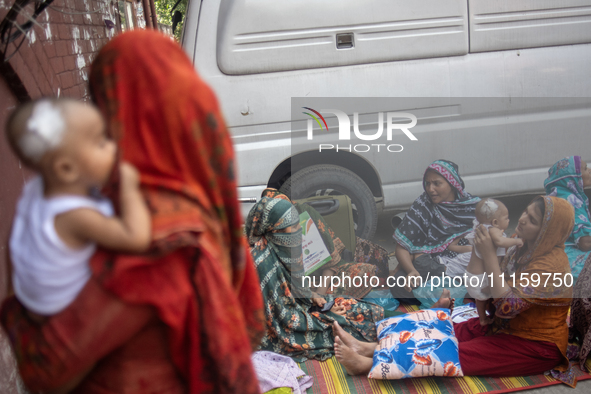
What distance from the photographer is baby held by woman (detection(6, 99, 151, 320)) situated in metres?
0.81

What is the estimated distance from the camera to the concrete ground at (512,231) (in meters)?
2.40

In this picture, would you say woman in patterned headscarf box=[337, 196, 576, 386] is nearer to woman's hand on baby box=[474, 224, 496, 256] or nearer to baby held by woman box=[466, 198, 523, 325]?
Answer: baby held by woman box=[466, 198, 523, 325]

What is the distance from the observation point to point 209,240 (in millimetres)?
962

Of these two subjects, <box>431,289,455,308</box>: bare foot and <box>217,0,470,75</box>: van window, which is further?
<box>217,0,470,75</box>: van window

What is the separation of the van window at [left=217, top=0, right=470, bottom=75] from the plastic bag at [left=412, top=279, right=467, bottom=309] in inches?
65.1

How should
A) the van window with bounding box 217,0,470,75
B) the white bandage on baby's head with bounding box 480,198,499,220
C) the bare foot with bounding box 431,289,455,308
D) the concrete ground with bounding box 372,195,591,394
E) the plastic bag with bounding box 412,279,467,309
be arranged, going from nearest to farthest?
the concrete ground with bounding box 372,195,591,394 → the bare foot with bounding box 431,289,455,308 → the white bandage on baby's head with bounding box 480,198,499,220 → the plastic bag with bounding box 412,279,467,309 → the van window with bounding box 217,0,470,75

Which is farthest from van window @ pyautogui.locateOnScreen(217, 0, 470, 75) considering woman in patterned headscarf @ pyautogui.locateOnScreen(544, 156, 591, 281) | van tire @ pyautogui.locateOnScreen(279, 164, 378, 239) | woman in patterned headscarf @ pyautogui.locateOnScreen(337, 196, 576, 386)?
woman in patterned headscarf @ pyautogui.locateOnScreen(337, 196, 576, 386)

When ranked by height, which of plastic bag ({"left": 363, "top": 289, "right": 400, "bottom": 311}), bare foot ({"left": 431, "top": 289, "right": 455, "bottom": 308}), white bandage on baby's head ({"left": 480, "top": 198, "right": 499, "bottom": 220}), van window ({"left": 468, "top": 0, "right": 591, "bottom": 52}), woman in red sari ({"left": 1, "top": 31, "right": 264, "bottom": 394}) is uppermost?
van window ({"left": 468, "top": 0, "right": 591, "bottom": 52})

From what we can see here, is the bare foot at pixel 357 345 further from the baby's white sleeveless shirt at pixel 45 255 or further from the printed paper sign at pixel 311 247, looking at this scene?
the baby's white sleeveless shirt at pixel 45 255

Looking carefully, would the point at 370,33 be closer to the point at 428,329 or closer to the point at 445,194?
the point at 445,194

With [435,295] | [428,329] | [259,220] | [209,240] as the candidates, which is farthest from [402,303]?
[209,240]

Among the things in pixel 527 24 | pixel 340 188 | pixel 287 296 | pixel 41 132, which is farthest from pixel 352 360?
pixel 527 24

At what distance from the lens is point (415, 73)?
353 centimetres

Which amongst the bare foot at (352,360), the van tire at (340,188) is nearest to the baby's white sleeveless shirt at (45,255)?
the bare foot at (352,360)
